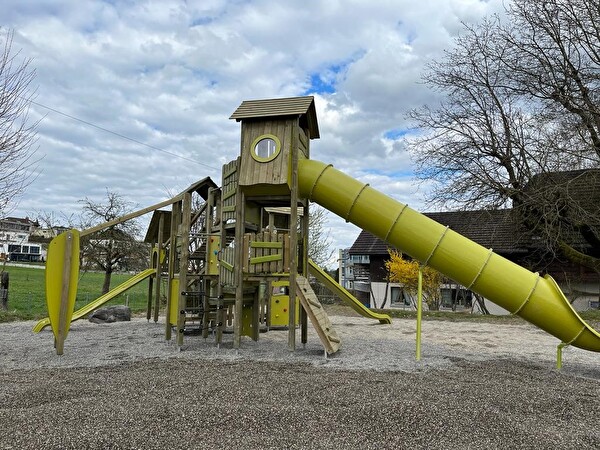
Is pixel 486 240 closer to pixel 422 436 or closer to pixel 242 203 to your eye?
pixel 242 203

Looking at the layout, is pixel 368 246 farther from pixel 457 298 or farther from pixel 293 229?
pixel 293 229

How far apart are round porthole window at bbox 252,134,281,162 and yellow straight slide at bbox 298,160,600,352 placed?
2.10 feet

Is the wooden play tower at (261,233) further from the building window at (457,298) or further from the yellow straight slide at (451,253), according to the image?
the building window at (457,298)

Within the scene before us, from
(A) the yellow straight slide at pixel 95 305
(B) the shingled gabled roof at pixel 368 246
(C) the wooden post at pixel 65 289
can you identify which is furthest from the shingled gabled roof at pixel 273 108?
(B) the shingled gabled roof at pixel 368 246

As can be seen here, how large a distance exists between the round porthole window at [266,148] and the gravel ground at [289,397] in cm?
405

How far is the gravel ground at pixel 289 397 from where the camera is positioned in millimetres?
4434

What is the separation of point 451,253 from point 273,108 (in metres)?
4.69

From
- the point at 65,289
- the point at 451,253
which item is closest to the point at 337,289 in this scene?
the point at 451,253

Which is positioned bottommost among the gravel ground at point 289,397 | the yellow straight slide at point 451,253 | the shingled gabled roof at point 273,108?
the gravel ground at point 289,397

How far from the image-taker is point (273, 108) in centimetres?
954

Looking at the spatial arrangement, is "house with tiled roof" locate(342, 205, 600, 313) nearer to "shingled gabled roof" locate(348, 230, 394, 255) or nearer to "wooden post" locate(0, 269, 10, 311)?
"shingled gabled roof" locate(348, 230, 394, 255)

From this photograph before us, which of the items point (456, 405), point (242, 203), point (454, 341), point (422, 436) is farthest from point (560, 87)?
point (422, 436)

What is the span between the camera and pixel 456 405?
547 centimetres

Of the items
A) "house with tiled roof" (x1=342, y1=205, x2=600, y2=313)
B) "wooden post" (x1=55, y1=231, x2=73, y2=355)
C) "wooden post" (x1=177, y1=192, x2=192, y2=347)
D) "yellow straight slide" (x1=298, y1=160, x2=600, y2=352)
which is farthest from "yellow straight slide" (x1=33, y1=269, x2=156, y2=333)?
"house with tiled roof" (x1=342, y1=205, x2=600, y2=313)
